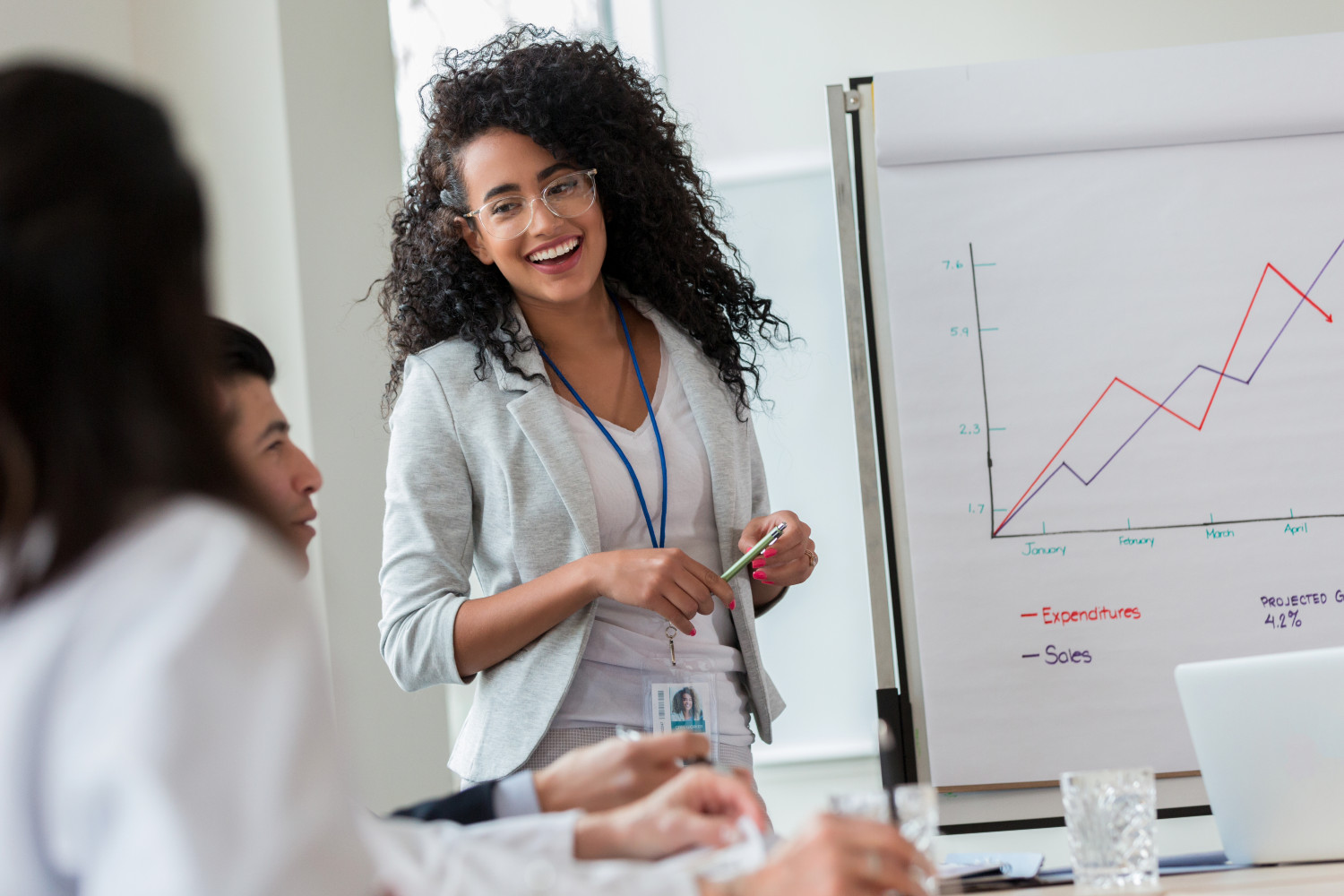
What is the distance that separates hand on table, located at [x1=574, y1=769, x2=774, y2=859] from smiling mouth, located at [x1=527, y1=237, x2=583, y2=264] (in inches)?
38.3

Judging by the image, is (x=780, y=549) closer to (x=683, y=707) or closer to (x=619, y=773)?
(x=683, y=707)

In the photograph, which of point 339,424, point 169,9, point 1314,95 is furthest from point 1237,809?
point 169,9

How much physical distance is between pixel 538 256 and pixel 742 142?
158 cm

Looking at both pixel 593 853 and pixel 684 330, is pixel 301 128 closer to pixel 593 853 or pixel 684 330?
pixel 684 330

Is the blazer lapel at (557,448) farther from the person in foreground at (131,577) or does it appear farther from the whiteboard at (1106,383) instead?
the person in foreground at (131,577)

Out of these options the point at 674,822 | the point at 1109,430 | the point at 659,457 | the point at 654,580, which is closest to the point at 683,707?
the point at 654,580

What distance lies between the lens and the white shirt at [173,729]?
1.68 feet

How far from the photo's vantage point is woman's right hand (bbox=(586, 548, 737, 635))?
150 cm

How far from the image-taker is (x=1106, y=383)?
2.01m

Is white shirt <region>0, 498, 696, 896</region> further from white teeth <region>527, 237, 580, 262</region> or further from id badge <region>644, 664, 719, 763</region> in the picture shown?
white teeth <region>527, 237, 580, 262</region>

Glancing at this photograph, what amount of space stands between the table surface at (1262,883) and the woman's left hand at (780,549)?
1.92 ft

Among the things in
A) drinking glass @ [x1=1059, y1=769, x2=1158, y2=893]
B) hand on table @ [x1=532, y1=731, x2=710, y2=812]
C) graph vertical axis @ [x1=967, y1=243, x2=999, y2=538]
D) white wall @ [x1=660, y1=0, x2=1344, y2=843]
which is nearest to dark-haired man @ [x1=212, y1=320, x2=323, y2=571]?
Answer: hand on table @ [x1=532, y1=731, x2=710, y2=812]

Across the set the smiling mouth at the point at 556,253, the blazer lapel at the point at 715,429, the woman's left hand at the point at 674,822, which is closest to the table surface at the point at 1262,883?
the woman's left hand at the point at 674,822

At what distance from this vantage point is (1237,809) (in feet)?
4.25
